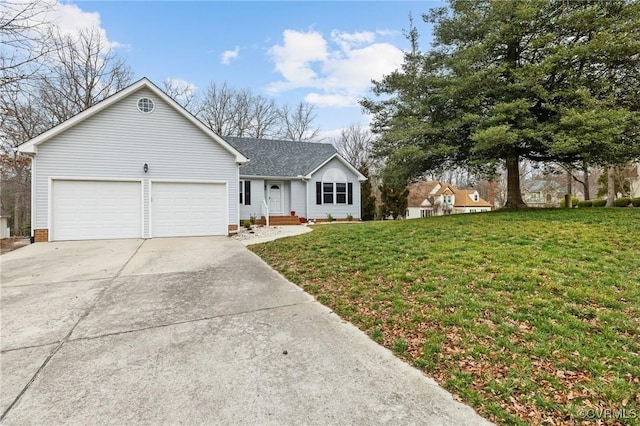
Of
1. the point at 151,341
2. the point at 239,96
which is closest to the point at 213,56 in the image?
the point at 239,96

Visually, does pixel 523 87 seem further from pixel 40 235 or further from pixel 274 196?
pixel 40 235

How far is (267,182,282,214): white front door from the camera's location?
17.8 m

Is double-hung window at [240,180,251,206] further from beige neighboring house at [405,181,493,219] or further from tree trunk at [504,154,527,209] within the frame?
beige neighboring house at [405,181,493,219]

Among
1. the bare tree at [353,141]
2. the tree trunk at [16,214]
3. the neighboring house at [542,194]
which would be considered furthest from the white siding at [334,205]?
the neighboring house at [542,194]

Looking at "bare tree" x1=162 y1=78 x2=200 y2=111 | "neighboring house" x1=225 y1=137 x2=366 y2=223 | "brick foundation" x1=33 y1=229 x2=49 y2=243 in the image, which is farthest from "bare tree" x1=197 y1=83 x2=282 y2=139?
"brick foundation" x1=33 y1=229 x2=49 y2=243

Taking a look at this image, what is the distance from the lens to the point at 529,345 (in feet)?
9.89

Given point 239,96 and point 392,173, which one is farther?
point 239,96

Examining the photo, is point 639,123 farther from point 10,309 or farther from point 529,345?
point 10,309

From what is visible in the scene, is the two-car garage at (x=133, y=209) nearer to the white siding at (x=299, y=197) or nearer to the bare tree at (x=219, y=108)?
the white siding at (x=299, y=197)

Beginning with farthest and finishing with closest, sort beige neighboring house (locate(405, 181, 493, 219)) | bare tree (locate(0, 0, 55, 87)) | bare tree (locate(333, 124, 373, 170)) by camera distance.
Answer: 1. beige neighboring house (locate(405, 181, 493, 219))
2. bare tree (locate(333, 124, 373, 170))
3. bare tree (locate(0, 0, 55, 87))

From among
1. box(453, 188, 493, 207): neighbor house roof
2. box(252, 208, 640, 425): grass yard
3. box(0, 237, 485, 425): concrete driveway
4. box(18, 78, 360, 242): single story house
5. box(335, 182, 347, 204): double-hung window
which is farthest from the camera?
box(453, 188, 493, 207): neighbor house roof

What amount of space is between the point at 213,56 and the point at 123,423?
19.1 meters

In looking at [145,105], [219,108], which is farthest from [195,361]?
[219,108]

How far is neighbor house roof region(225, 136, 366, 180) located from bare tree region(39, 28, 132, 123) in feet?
32.5
